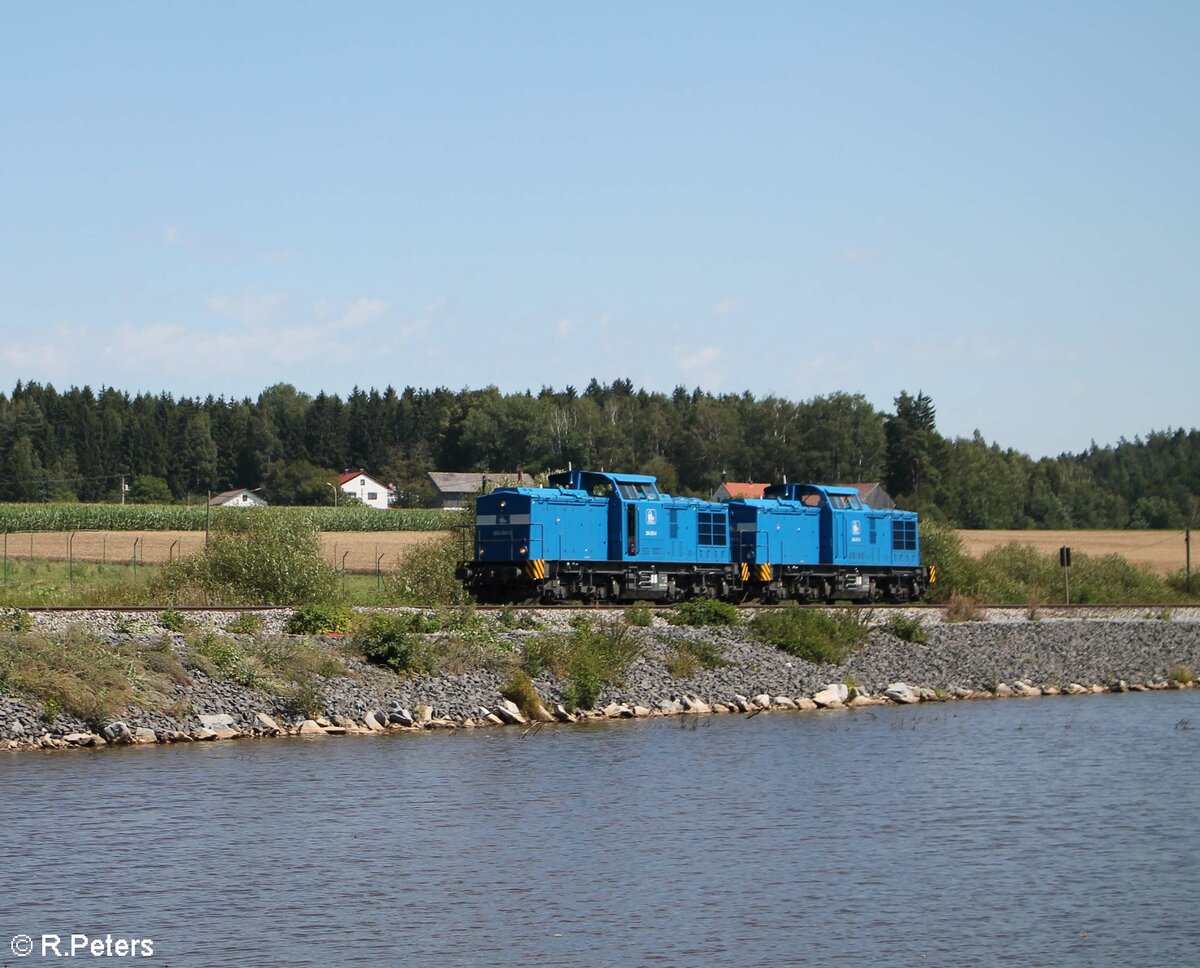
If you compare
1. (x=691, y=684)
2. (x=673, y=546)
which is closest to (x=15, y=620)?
(x=691, y=684)

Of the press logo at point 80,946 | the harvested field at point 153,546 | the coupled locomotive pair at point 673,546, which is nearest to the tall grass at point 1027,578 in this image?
the coupled locomotive pair at point 673,546

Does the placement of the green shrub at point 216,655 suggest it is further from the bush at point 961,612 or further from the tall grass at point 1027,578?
the tall grass at point 1027,578

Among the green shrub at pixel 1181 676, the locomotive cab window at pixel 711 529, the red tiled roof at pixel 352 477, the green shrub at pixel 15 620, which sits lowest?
the green shrub at pixel 1181 676

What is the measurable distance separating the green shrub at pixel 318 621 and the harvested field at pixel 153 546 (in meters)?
29.2

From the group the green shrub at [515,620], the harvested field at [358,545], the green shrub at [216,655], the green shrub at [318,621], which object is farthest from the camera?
the harvested field at [358,545]

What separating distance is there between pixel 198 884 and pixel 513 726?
37.8 feet

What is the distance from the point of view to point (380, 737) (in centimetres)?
2442

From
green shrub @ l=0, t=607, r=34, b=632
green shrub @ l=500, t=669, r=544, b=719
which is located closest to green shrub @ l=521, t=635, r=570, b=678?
green shrub @ l=500, t=669, r=544, b=719

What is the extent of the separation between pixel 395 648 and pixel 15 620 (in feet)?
23.0

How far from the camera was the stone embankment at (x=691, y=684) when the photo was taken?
77.5 ft

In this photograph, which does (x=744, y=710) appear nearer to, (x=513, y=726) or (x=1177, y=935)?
(x=513, y=726)

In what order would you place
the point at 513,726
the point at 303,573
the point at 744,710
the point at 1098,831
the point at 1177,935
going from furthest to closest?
the point at 303,573
the point at 744,710
the point at 513,726
the point at 1098,831
the point at 1177,935

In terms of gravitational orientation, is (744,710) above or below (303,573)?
below

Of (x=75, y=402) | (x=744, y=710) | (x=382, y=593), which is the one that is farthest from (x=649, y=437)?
(x=744, y=710)
